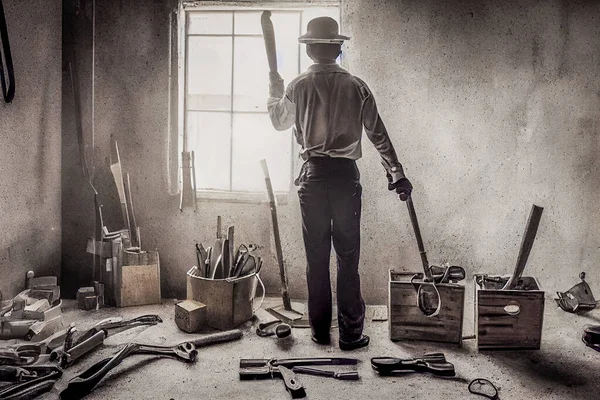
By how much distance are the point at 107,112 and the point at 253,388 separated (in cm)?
316

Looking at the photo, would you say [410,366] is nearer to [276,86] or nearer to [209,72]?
[276,86]

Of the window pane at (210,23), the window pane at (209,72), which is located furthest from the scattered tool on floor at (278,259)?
the window pane at (210,23)

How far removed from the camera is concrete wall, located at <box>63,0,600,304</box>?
508 centimetres

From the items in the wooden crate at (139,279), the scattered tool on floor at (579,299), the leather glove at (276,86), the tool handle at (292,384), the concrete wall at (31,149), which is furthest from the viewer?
the wooden crate at (139,279)

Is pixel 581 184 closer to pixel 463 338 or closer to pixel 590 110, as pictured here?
pixel 590 110

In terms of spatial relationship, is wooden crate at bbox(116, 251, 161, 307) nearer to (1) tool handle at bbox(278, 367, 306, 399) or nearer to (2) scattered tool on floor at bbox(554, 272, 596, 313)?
(1) tool handle at bbox(278, 367, 306, 399)

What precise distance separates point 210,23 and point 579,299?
4210 mm

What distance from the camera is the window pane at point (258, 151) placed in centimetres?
547

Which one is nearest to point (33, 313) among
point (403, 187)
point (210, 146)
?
point (210, 146)

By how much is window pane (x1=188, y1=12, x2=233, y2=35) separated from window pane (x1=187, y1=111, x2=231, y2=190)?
780 millimetres

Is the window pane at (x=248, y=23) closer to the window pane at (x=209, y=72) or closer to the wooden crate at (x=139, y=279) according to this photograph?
the window pane at (x=209, y=72)

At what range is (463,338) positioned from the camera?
4.53m

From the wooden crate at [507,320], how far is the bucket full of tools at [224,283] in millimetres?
1795

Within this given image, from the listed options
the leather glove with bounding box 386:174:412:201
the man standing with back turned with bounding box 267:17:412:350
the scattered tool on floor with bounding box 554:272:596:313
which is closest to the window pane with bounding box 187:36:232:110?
the man standing with back turned with bounding box 267:17:412:350
